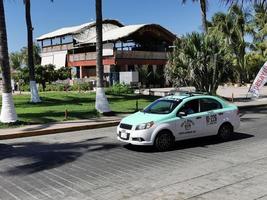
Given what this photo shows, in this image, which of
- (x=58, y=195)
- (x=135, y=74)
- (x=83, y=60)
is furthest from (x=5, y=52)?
(x=83, y=60)

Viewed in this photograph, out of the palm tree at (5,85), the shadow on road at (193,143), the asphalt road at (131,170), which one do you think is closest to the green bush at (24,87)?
the palm tree at (5,85)

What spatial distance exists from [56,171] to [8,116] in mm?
8353

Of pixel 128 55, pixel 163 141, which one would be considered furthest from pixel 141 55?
pixel 163 141

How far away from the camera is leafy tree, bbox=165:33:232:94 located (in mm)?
27047

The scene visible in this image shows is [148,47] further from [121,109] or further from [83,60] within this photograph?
[121,109]

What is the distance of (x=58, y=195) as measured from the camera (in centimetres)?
782

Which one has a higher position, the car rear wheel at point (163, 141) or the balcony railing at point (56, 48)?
the balcony railing at point (56, 48)

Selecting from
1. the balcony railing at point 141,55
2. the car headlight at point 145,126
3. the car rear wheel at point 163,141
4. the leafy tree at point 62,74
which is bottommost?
the car rear wheel at point 163,141

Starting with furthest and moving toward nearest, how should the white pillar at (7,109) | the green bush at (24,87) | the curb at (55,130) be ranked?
the green bush at (24,87) < the white pillar at (7,109) < the curb at (55,130)

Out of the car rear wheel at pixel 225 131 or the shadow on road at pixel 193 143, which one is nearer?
the shadow on road at pixel 193 143

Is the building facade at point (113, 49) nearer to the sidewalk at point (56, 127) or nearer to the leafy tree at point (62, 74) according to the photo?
the leafy tree at point (62, 74)

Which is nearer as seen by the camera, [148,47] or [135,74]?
[135,74]

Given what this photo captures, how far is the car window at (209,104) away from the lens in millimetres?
12938

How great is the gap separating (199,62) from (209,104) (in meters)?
14.2
